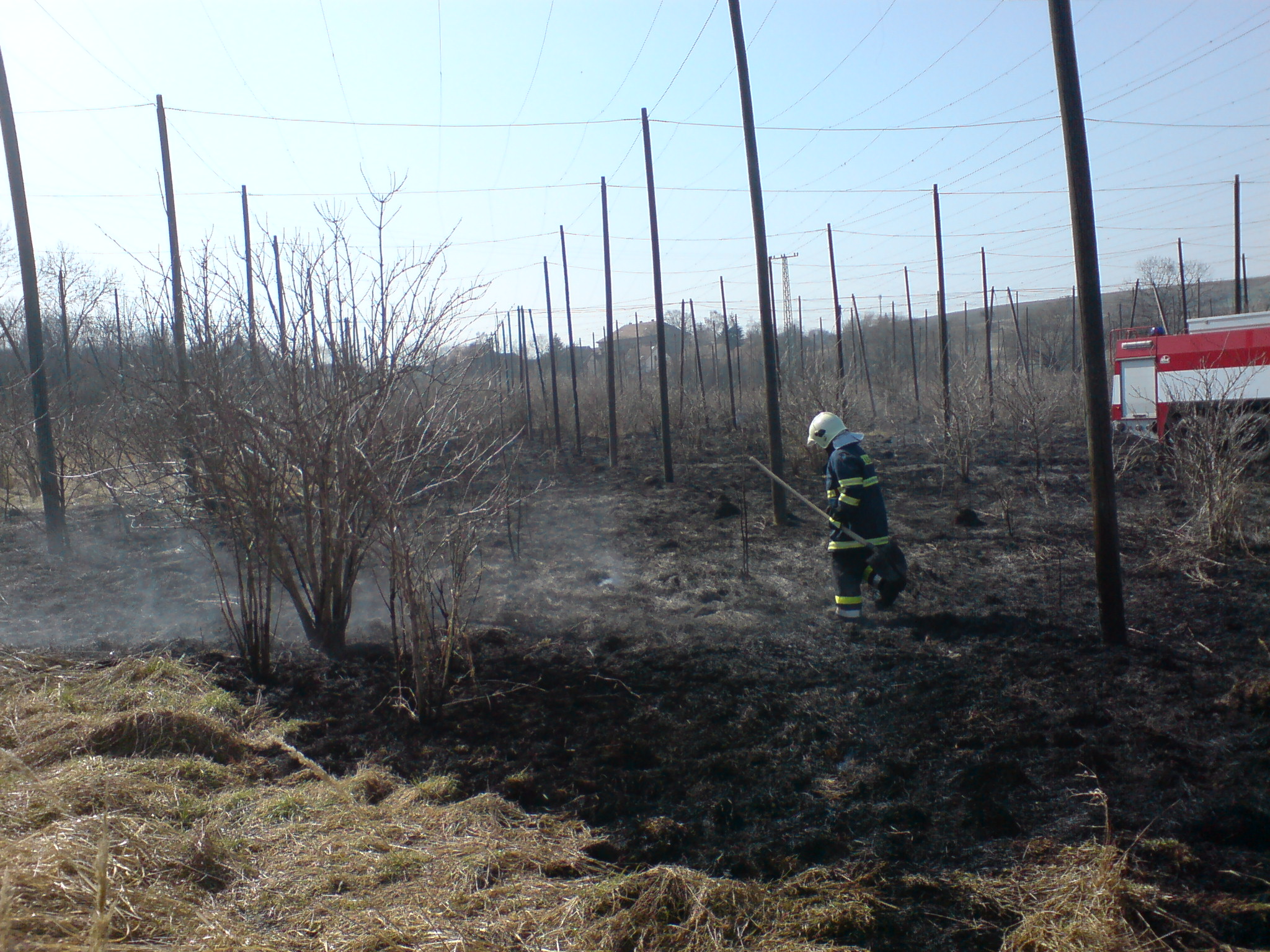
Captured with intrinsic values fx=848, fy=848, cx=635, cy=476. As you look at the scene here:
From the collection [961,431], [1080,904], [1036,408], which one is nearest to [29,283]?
[1080,904]

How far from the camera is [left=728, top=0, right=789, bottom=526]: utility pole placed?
11.0 meters

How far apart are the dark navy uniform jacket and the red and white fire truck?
19.7 ft

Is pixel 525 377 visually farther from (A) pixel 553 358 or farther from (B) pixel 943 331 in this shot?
(B) pixel 943 331

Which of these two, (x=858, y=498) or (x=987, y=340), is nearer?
(x=858, y=498)

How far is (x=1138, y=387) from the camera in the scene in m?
15.8

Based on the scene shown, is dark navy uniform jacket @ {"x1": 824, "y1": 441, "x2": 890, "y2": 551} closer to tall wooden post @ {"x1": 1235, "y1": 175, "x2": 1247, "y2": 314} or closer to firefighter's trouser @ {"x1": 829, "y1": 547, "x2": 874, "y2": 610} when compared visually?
firefighter's trouser @ {"x1": 829, "y1": 547, "x2": 874, "y2": 610}

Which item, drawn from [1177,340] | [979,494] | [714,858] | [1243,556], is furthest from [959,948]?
[1177,340]

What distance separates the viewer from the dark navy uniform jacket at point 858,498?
6938 millimetres

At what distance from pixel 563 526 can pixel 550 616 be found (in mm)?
4792

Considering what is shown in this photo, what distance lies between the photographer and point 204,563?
1028 centimetres

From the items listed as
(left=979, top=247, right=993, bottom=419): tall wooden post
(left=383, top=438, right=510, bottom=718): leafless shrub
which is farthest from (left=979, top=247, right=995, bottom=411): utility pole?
(left=383, top=438, right=510, bottom=718): leafless shrub

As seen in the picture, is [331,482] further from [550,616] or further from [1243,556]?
[1243,556]

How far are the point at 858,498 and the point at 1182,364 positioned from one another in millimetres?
11062

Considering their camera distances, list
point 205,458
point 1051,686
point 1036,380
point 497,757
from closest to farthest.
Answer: point 497,757 < point 1051,686 < point 205,458 < point 1036,380
